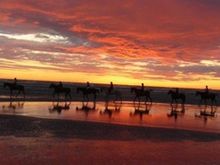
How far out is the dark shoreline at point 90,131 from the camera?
19.5 metres

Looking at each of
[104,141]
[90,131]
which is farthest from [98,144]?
[90,131]

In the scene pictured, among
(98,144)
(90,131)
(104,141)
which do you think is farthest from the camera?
(90,131)

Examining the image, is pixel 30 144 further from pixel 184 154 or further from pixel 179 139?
pixel 179 139

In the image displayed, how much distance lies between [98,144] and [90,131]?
3.81 metres

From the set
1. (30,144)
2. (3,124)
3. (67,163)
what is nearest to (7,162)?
(67,163)

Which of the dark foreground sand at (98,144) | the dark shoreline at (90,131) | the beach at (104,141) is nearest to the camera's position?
the dark foreground sand at (98,144)

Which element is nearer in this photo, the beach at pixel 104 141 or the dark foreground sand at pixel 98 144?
the dark foreground sand at pixel 98 144

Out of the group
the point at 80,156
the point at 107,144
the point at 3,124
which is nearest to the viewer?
the point at 80,156

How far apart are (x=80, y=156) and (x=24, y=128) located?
277 inches

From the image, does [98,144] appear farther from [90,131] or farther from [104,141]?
[90,131]

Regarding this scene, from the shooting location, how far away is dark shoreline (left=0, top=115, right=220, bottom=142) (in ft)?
63.9

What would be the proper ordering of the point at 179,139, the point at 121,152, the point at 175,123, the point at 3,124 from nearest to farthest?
the point at 121,152, the point at 179,139, the point at 3,124, the point at 175,123

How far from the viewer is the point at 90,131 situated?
2108 cm

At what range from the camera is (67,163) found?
1351 centimetres
